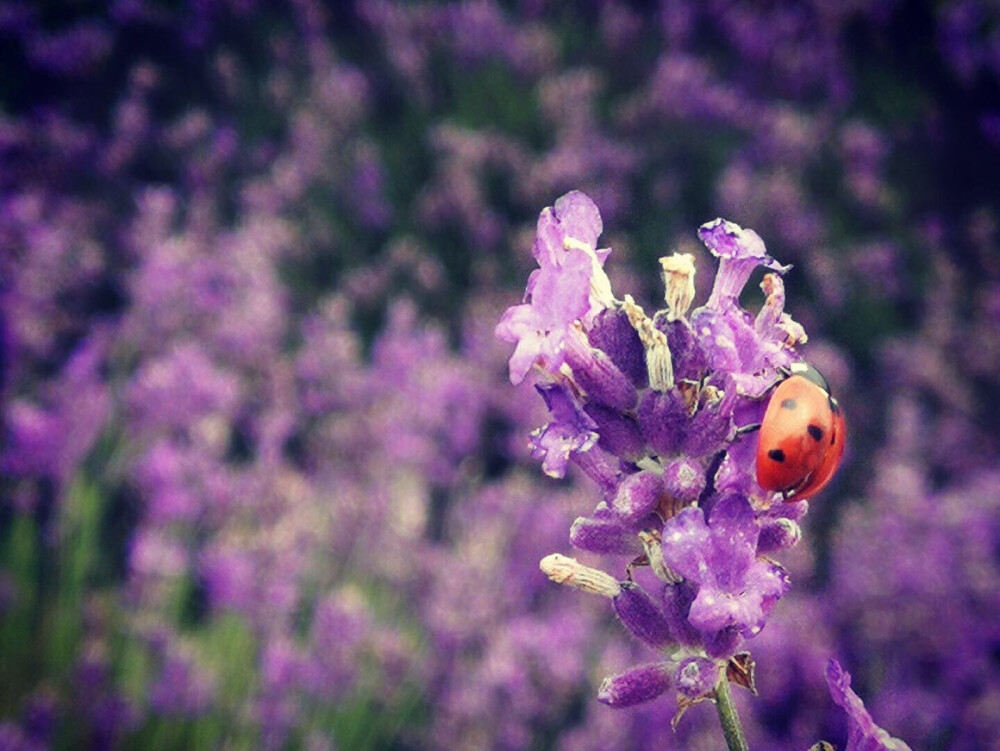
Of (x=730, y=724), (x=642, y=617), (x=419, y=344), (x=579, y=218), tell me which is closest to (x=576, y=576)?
(x=642, y=617)

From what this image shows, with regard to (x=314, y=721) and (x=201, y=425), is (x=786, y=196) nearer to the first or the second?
(x=201, y=425)

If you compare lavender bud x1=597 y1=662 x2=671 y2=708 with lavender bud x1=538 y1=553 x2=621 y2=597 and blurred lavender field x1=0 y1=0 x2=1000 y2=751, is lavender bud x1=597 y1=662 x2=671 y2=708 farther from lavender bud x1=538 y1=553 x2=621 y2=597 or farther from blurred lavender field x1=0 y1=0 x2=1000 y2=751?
blurred lavender field x1=0 y1=0 x2=1000 y2=751

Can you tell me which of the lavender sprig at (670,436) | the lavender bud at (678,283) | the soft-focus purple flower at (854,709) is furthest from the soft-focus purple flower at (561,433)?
the soft-focus purple flower at (854,709)

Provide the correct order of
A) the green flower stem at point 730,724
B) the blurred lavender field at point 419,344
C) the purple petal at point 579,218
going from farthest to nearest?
the blurred lavender field at point 419,344, the purple petal at point 579,218, the green flower stem at point 730,724

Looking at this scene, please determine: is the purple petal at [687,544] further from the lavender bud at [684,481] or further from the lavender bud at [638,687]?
the lavender bud at [638,687]

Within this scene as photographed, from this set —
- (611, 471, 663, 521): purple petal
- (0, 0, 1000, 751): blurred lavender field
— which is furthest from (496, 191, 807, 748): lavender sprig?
(0, 0, 1000, 751): blurred lavender field

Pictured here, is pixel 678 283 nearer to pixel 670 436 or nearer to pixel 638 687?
pixel 670 436

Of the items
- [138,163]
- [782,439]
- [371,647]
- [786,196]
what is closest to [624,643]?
[371,647]
